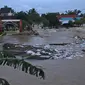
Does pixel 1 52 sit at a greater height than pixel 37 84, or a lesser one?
greater

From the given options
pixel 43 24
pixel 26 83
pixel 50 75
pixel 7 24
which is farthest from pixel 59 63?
pixel 43 24

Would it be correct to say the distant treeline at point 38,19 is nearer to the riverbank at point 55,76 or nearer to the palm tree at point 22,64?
the riverbank at point 55,76

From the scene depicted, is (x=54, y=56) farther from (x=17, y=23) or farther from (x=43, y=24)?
(x=43, y=24)

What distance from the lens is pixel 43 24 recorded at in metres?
103

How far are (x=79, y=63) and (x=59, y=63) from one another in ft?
3.71

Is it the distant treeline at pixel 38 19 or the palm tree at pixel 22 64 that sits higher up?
the palm tree at pixel 22 64

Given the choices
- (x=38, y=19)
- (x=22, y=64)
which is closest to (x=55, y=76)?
(x=22, y=64)

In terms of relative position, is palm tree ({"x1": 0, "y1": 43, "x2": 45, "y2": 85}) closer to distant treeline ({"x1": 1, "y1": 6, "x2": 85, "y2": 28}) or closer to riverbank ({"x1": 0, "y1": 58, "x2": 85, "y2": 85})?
riverbank ({"x1": 0, "y1": 58, "x2": 85, "y2": 85})

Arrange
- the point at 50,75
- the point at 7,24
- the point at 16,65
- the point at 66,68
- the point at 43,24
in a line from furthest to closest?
1. the point at 43,24
2. the point at 7,24
3. the point at 66,68
4. the point at 50,75
5. the point at 16,65

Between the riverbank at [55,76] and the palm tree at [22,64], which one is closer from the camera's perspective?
the palm tree at [22,64]

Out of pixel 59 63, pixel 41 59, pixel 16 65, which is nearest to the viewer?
pixel 16 65

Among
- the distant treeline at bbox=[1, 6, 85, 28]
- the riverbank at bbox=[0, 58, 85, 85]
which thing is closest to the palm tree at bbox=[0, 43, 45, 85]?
the riverbank at bbox=[0, 58, 85, 85]

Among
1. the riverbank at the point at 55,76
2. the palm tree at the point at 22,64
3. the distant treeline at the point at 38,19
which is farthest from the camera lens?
the distant treeline at the point at 38,19

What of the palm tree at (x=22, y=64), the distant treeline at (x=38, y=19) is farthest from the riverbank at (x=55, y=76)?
the distant treeline at (x=38, y=19)
